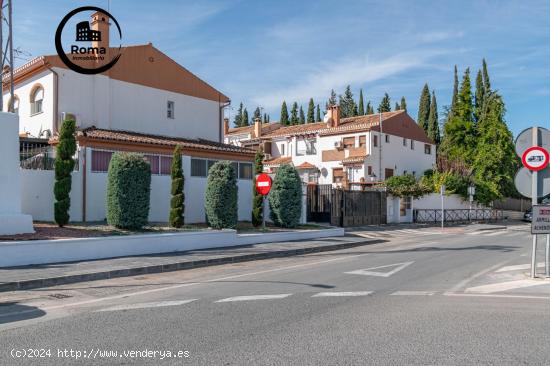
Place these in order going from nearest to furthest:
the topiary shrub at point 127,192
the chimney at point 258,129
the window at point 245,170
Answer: the topiary shrub at point 127,192, the window at point 245,170, the chimney at point 258,129

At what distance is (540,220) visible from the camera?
9852 mm

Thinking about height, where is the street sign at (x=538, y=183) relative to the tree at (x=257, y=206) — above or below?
above

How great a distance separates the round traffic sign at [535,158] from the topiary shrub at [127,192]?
10.8 metres

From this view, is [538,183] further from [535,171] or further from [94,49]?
[94,49]

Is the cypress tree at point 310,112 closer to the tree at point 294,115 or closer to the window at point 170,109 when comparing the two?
the tree at point 294,115

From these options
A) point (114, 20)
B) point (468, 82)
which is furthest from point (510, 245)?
point (468, 82)

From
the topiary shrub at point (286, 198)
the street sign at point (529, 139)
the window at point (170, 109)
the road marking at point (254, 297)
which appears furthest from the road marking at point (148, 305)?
the window at point (170, 109)

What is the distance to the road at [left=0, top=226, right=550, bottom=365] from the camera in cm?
509

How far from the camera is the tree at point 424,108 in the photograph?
246 feet

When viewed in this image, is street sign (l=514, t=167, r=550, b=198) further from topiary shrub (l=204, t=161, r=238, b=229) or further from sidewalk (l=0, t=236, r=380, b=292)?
topiary shrub (l=204, t=161, r=238, b=229)

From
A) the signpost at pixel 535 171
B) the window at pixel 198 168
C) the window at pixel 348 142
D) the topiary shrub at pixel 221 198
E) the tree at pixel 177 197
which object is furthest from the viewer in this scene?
the window at pixel 348 142

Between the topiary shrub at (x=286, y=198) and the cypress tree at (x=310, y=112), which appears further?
the cypress tree at (x=310, y=112)

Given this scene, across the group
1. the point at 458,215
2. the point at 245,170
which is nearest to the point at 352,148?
the point at 458,215

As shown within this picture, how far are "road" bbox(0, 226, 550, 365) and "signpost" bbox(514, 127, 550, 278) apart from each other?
1174 millimetres
